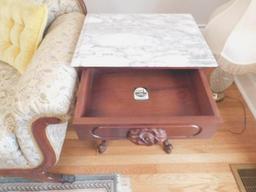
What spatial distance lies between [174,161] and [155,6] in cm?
97

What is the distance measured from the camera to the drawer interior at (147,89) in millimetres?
838

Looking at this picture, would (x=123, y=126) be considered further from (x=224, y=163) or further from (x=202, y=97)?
(x=224, y=163)

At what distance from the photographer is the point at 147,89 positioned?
3.06 ft

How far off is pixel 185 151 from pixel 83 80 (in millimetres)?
720

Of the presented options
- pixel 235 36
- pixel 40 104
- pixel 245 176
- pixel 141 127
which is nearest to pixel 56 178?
pixel 40 104

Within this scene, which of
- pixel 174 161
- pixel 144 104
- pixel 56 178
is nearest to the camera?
pixel 144 104

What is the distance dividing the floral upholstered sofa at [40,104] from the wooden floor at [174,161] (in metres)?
0.22

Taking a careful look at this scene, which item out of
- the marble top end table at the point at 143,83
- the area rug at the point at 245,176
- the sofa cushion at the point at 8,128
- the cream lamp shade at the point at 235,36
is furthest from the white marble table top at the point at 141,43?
the area rug at the point at 245,176

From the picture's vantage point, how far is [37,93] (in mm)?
794

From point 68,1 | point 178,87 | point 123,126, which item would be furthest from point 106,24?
point 123,126

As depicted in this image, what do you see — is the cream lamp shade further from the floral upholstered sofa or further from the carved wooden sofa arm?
the carved wooden sofa arm

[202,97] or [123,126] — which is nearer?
[123,126]

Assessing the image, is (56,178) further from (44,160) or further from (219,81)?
(219,81)

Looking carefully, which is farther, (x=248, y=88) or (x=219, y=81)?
(x=248, y=88)
